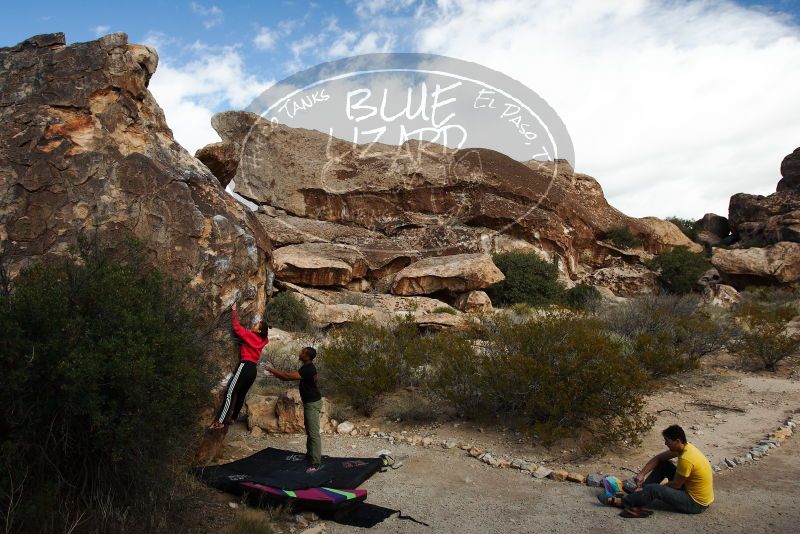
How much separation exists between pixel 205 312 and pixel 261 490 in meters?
1.64

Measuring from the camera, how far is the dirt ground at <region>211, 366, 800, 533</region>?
4.23 m

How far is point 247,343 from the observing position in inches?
214

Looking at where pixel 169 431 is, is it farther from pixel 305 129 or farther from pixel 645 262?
pixel 645 262

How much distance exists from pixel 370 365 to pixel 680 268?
2056cm

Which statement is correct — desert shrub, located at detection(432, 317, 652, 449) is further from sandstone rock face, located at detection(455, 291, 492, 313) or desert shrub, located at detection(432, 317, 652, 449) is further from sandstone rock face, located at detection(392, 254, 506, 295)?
sandstone rock face, located at detection(392, 254, 506, 295)

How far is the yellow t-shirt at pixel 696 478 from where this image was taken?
4316 millimetres

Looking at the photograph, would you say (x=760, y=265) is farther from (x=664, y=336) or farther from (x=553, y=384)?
(x=553, y=384)

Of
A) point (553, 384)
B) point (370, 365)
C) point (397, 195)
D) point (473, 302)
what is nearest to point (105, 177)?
point (370, 365)

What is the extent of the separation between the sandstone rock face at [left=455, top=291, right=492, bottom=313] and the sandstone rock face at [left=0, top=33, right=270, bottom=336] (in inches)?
486

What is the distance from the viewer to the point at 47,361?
3.28 metres

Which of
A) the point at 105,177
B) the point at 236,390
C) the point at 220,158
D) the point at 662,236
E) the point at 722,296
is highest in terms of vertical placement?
the point at 662,236

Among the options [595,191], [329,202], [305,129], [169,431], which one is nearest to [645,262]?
[595,191]

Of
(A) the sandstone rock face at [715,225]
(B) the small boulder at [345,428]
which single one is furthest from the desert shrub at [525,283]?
(A) the sandstone rock face at [715,225]

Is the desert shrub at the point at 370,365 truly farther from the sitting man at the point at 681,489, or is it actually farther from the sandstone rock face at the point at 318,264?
the sandstone rock face at the point at 318,264
